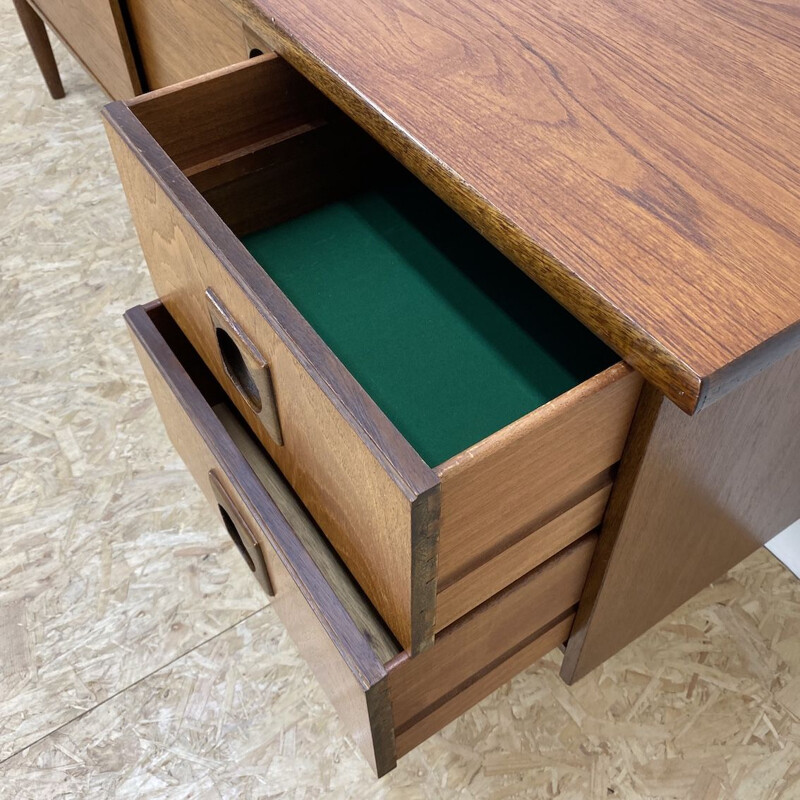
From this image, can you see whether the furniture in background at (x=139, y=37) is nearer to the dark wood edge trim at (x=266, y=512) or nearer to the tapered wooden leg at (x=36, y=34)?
the tapered wooden leg at (x=36, y=34)

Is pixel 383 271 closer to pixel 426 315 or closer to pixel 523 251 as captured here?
pixel 426 315

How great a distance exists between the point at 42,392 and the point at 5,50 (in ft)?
3.46

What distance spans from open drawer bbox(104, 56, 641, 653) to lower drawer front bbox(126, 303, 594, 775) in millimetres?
28

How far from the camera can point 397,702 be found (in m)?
0.61

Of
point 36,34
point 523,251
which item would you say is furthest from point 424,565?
point 36,34

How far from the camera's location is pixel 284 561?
0.63 metres

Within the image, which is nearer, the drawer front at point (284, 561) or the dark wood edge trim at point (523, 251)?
the dark wood edge trim at point (523, 251)

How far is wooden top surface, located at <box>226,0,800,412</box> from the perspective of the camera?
1.34ft

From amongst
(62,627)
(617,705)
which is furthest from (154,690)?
(617,705)

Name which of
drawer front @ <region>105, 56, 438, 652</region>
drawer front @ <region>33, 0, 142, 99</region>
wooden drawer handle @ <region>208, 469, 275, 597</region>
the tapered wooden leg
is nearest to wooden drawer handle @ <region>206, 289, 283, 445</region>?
drawer front @ <region>105, 56, 438, 652</region>

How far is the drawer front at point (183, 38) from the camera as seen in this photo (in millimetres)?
791

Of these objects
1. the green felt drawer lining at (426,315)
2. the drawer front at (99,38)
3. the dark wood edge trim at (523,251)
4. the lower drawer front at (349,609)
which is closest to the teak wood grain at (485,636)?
the lower drawer front at (349,609)

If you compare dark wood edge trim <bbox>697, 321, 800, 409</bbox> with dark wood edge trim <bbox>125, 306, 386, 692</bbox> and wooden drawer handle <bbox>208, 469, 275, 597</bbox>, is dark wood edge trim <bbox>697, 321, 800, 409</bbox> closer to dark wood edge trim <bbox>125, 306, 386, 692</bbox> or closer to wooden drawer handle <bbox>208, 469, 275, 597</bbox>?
dark wood edge trim <bbox>125, 306, 386, 692</bbox>

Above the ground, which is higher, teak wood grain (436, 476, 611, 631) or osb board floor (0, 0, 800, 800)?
teak wood grain (436, 476, 611, 631)
